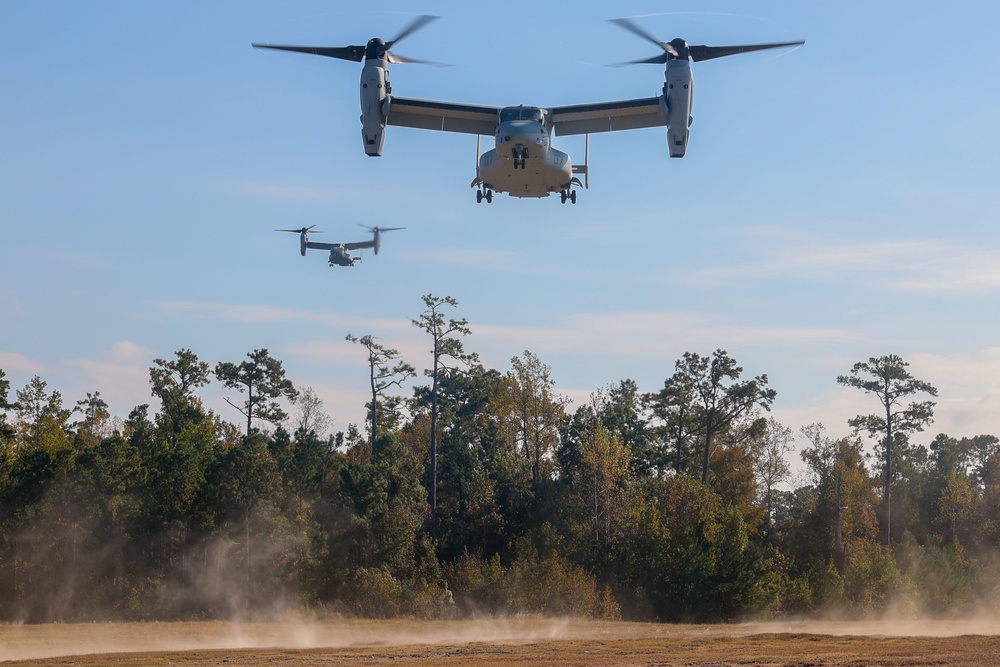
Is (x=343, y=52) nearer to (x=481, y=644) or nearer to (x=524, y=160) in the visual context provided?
(x=524, y=160)

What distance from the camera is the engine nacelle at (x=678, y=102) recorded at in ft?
108

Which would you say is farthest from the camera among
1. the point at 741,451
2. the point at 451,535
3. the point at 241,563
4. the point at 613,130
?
the point at 741,451

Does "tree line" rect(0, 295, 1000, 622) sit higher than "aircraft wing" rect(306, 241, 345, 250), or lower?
lower

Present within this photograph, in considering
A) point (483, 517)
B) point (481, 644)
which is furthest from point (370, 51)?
point (483, 517)

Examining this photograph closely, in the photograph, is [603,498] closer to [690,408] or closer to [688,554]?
[688,554]

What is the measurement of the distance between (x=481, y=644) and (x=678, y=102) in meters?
23.9

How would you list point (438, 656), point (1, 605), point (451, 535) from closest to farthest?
point (438, 656) → point (1, 605) → point (451, 535)

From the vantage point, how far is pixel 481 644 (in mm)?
46438

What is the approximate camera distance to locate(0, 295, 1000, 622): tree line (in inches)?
2448

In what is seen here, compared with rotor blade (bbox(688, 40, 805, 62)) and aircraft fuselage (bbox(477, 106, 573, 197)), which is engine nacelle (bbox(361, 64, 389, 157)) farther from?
rotor blade (bbox(688, 40, 805, 62))

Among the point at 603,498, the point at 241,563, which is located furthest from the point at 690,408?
the point at 241,563

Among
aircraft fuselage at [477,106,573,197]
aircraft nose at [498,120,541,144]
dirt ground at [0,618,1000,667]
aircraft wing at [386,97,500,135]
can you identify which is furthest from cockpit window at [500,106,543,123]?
dirt ground at [0,618,1000,667]

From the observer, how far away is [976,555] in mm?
87625

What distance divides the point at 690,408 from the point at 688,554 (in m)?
21.3
